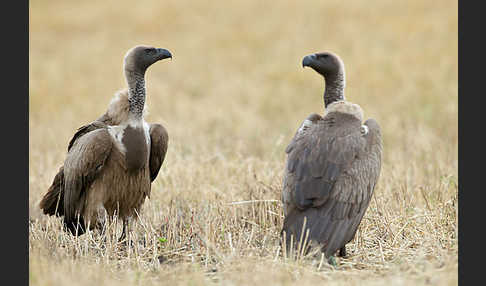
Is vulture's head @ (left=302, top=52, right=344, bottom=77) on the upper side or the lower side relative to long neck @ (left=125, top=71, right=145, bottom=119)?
upper

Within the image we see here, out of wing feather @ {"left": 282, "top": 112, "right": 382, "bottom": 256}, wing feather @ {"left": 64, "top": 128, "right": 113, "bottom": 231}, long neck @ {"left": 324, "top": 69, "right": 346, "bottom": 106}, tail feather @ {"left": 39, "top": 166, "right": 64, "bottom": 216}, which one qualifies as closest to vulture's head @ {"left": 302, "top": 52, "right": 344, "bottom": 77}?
long neck @ {"left": 324, "top": 69, "right": 346, "bottom": 106}

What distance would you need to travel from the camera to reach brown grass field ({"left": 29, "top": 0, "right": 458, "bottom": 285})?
5.79 m

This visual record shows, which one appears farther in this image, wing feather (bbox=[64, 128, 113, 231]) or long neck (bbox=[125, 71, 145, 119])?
long neck (bbox=[125, 71, 145, 119])

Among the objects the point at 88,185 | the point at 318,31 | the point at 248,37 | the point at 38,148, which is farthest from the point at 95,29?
the point at 88,185

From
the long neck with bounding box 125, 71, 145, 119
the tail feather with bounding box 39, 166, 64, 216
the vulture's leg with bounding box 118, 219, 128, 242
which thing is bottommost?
Result: the vulture's leg with bounding box 118, 219, 128, 242

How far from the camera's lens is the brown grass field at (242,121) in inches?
228

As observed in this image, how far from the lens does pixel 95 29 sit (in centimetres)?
2452

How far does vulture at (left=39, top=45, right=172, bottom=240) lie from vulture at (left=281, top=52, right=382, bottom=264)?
65.0 inches

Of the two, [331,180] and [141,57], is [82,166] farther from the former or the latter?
[331,180]

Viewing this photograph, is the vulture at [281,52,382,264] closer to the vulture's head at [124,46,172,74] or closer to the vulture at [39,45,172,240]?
the vulture at [39,45,172,240]

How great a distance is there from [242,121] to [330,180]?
357 inches

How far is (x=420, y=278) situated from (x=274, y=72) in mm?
14351

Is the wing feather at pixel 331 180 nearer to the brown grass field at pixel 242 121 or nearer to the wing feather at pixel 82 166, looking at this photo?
the brown grass field at pixel 242 121

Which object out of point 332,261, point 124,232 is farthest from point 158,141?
point 332,261
